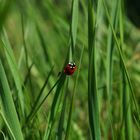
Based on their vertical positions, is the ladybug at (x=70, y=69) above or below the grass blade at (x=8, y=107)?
above

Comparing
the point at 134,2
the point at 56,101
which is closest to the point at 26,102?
the point at 56,101

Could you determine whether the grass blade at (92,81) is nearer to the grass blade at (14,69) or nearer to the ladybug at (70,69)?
the ladybug at (70,69)

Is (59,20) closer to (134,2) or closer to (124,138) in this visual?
(124,138)

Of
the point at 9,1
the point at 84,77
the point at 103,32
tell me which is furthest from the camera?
the point at 103,32

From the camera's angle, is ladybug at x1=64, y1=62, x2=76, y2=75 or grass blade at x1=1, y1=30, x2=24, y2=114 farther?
grass blade at x1=1, y1=30, x2=24, y2=114

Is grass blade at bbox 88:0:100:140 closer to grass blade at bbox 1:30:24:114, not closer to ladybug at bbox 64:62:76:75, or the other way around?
ladybug at bbox 64:62:76:75

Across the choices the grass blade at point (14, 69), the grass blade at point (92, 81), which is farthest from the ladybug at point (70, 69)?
the grass blade at point (14, 69)

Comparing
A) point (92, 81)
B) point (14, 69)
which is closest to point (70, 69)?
point (92, 81)

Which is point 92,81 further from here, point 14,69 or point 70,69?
point 14,69

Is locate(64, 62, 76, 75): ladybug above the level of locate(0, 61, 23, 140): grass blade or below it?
above

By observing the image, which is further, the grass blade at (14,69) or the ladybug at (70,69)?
the grass blade at (14,69)

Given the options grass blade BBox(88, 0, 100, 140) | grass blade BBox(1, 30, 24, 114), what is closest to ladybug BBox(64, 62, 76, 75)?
grass blade BBox(88, 0, 100, 140)
